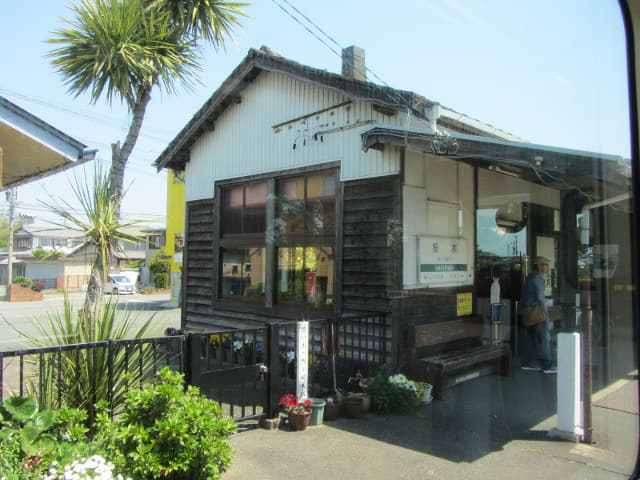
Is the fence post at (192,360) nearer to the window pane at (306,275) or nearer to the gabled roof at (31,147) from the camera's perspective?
the gabled roof at (31,147)

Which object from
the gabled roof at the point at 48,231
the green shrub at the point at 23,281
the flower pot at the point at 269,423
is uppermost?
the gabled roof at the point at 48,231

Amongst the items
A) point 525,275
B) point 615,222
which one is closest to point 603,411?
point 615,222

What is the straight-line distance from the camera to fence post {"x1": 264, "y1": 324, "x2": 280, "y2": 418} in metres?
4.79

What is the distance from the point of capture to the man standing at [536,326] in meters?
6.48

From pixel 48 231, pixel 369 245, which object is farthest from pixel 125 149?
pixel 369 245

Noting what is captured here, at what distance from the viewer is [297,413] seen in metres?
4.61

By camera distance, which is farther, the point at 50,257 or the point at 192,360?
the point at 50,257

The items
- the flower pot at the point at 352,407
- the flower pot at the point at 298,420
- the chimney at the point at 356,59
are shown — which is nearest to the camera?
the flower pot at the point at 298,420

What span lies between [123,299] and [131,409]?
1799 millimetres

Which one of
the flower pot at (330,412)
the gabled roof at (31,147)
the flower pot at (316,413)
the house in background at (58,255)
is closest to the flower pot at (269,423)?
the flower pot at (316,413)

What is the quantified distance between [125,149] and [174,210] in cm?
425

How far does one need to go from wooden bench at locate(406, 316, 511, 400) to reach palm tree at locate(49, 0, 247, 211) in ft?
13.4

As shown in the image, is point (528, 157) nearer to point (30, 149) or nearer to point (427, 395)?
point (427, 395)

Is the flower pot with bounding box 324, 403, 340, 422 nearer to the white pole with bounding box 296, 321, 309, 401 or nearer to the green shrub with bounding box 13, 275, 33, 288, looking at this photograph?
the white pole with bounding box 296, 321, 309, 401
